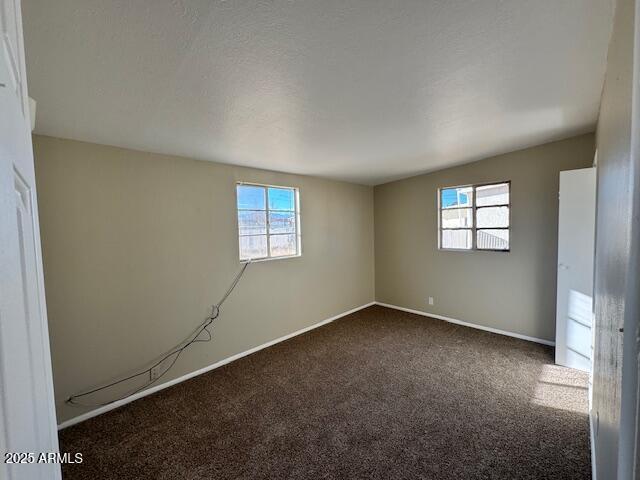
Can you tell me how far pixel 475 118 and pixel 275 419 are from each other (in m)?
2.88

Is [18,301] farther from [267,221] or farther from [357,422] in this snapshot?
[267,221]

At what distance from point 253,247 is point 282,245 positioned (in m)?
0.45

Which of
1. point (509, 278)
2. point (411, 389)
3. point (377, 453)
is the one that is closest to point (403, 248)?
point (509, 278)

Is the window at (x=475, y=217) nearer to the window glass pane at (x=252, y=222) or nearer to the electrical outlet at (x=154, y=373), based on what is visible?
the window glass pane at (x=252, y=222)

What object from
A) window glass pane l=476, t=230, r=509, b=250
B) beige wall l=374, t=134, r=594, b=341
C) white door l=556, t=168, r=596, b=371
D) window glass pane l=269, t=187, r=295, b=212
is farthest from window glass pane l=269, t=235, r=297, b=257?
white door l=556, t=168, r=596, b=371

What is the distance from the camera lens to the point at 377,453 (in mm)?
1722

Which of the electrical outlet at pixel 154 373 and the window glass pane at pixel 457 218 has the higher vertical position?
the window glass pane at pixel 457 218

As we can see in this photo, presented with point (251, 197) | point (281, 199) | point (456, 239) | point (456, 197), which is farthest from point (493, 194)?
point (251, 197)

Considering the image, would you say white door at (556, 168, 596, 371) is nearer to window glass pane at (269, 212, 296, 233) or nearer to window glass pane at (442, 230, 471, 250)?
window glass pane at (442, 230, 471, 250)

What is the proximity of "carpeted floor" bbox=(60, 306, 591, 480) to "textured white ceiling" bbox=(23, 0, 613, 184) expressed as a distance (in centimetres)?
220

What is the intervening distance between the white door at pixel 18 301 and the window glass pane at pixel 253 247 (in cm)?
253

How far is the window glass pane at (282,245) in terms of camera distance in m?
3.48

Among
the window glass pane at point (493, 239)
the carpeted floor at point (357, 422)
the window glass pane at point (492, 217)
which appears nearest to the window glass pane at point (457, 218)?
the window glass pane at point (492, 217)

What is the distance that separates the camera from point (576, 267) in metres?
2.62
